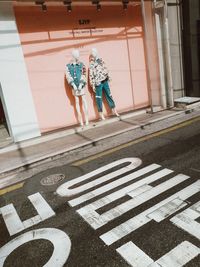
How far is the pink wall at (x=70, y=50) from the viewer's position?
8258 mm

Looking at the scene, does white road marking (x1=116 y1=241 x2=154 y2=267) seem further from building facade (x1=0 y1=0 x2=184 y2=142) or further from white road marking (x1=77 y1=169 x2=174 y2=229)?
building facade (x1=0 y1=0 x2=184 y2=142)

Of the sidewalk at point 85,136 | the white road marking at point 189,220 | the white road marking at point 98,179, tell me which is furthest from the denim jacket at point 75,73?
the white road marking at point 189,220

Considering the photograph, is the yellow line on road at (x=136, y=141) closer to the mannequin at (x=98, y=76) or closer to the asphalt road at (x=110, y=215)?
the asphalt road at (x=110, y=215)

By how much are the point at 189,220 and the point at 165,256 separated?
0.74 metres

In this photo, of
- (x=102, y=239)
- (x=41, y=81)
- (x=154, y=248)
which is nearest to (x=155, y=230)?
(x=154, y=248)

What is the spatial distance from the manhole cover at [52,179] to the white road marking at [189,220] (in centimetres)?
251

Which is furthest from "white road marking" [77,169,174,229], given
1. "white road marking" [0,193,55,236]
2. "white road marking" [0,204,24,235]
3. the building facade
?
the building facade

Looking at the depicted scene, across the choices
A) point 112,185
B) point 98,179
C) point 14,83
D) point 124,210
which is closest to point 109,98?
point 14,83

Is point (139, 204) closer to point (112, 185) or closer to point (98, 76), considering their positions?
point (112, 185)

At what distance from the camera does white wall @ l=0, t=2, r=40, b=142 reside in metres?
7.56

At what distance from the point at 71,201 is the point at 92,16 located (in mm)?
6481

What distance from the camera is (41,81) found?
8.45 meters

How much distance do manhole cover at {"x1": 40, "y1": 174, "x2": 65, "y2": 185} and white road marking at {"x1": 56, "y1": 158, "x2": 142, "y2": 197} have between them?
30 cm

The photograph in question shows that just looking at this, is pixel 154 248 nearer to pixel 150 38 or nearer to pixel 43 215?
pixel 43 215
